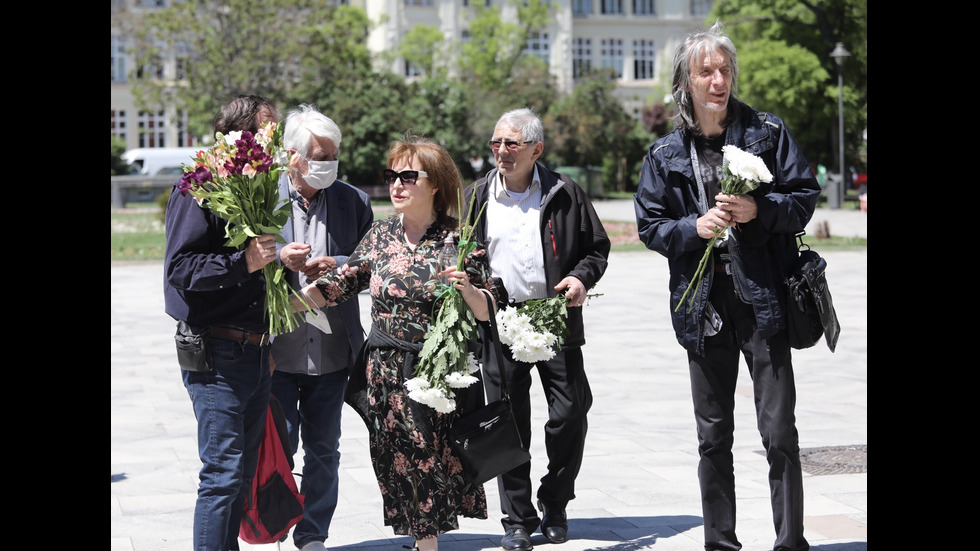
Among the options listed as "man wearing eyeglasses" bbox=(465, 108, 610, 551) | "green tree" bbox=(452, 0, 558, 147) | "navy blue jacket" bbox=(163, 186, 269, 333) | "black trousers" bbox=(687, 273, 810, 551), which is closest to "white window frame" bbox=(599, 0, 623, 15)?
"green tree" bbox=(452, 0, 558, 147)

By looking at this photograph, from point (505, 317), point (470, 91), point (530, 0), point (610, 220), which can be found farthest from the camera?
point (530, 0)

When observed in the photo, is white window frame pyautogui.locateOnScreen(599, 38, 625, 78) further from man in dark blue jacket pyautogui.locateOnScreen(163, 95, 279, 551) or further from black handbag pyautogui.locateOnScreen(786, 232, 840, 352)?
man in dark blue jacket pyautogui.locateOnScreen(163, 95, 279, 551)

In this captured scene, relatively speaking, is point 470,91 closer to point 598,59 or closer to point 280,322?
point 598,59

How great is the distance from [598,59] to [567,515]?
8274 centimetres

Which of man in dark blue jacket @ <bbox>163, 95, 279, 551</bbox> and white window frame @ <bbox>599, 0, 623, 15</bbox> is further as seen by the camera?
white window frame @ <bbox>599, 0, 623, 15</bbox>

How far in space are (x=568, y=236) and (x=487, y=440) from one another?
4.51ft

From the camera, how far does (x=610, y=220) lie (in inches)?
1476

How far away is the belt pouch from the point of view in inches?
192

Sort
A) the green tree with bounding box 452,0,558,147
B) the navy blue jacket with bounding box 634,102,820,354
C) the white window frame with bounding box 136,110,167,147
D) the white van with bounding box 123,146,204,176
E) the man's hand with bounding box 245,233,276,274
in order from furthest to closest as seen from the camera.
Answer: the white window frame with bounding box 136,110,167,147
the white van with bounding box 123,146,204,176
the green tree with bounding box 452,0,558,147
the navy blue jacket with bounding box 634,102,820,354
the man's hand with bounding box 245,233,276,274

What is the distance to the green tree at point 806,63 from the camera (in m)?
51.3

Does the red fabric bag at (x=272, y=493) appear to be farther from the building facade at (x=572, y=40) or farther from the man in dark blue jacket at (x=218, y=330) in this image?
the building facade at (x=572, y=40)

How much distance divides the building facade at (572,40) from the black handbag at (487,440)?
72.4 m
